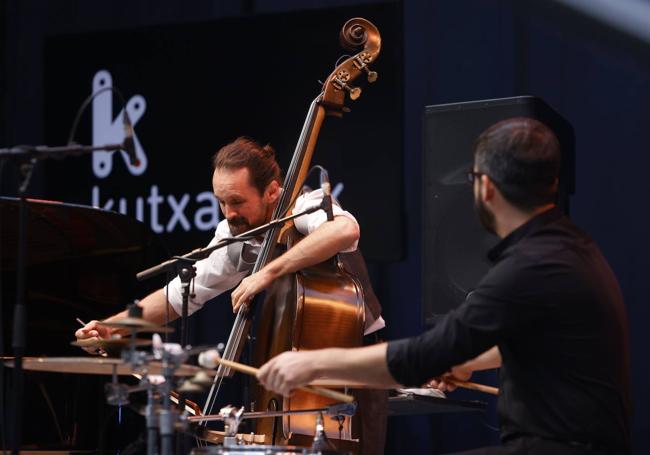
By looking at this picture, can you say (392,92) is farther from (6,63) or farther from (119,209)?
(6,63)

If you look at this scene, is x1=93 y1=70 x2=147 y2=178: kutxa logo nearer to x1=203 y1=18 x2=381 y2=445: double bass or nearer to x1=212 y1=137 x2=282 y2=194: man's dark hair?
x1=212 y1=137 x2=282 y2=194: man's dark hair

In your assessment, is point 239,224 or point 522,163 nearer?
point 522,163

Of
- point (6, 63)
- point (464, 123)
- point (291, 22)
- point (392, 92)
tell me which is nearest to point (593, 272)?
point (464, 123)

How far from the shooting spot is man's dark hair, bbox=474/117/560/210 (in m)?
2.63

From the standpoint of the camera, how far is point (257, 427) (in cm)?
348

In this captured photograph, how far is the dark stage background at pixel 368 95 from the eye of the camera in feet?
16.9

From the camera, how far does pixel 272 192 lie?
13.2 ft

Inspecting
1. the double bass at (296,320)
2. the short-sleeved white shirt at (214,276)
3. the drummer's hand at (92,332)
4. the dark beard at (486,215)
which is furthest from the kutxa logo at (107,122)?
the dark beard at (486,215)

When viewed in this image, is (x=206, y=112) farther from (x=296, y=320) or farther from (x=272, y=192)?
(x=296, y=320)

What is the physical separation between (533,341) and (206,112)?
3.81m

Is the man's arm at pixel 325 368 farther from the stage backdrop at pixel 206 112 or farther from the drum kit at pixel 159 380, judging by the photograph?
the stage backdrop at pixel 206 112

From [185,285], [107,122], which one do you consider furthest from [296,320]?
[107,122]

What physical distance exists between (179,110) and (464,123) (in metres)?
2.21

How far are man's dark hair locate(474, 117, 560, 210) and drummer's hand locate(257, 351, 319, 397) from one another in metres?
0.65
